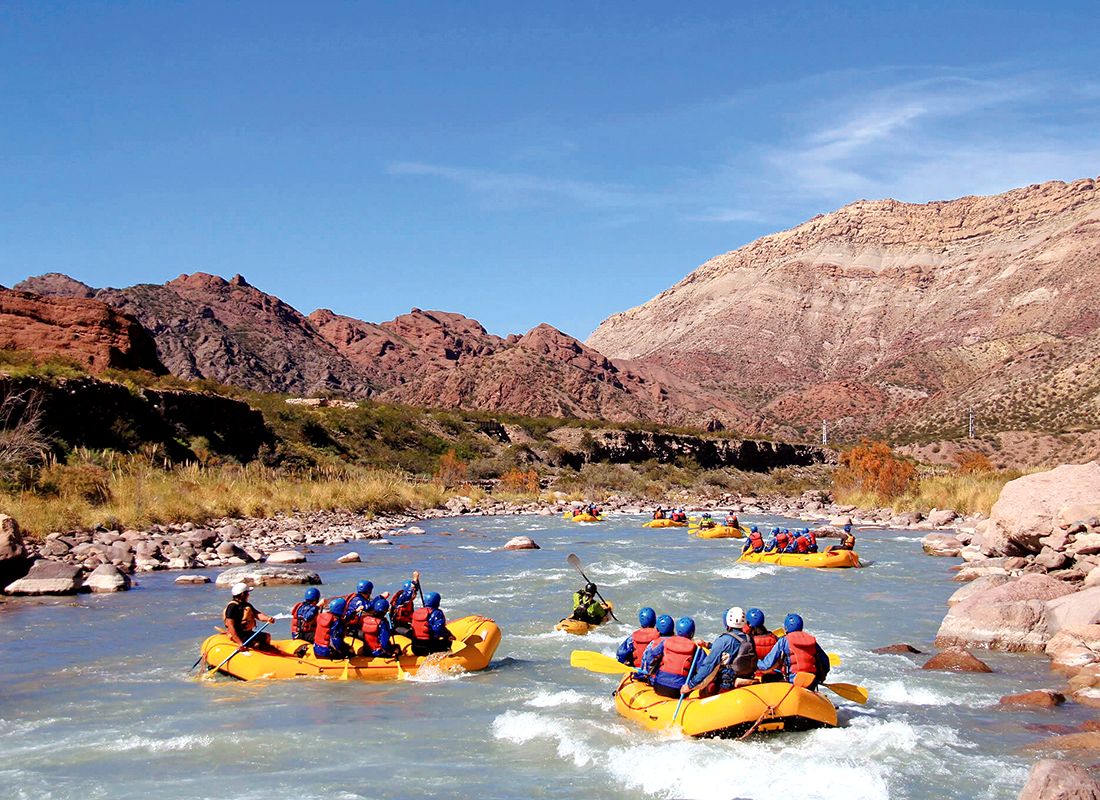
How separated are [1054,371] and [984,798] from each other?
2545 inches

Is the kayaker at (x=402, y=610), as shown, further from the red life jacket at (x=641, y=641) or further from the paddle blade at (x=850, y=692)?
the paddle blade at (x=850, y=692)

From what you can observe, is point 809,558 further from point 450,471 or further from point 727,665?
point 450,471

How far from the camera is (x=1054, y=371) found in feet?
208

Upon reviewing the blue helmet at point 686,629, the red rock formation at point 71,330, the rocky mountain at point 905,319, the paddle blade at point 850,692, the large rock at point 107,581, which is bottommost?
the paddle blade at point 850,692

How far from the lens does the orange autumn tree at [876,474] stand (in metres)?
33.7

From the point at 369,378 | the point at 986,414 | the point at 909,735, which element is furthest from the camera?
the point at 369,378

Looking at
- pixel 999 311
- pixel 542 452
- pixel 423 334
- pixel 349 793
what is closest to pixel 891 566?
pixel 349 793

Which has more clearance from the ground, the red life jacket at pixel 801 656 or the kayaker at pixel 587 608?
the red life jacket at pixel 801 656

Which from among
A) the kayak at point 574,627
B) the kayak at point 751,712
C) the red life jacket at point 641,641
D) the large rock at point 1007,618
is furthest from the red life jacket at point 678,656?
the large rock at point 1007,618

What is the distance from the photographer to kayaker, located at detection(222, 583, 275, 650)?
10.6m

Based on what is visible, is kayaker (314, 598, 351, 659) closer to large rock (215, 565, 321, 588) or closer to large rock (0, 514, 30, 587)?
large rock (215, 565, 321, 588)

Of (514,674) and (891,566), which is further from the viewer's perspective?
(891,566)

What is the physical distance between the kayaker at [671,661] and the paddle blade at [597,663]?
172cm

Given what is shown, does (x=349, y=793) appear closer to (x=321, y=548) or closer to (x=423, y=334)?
(x=321, y=548)
